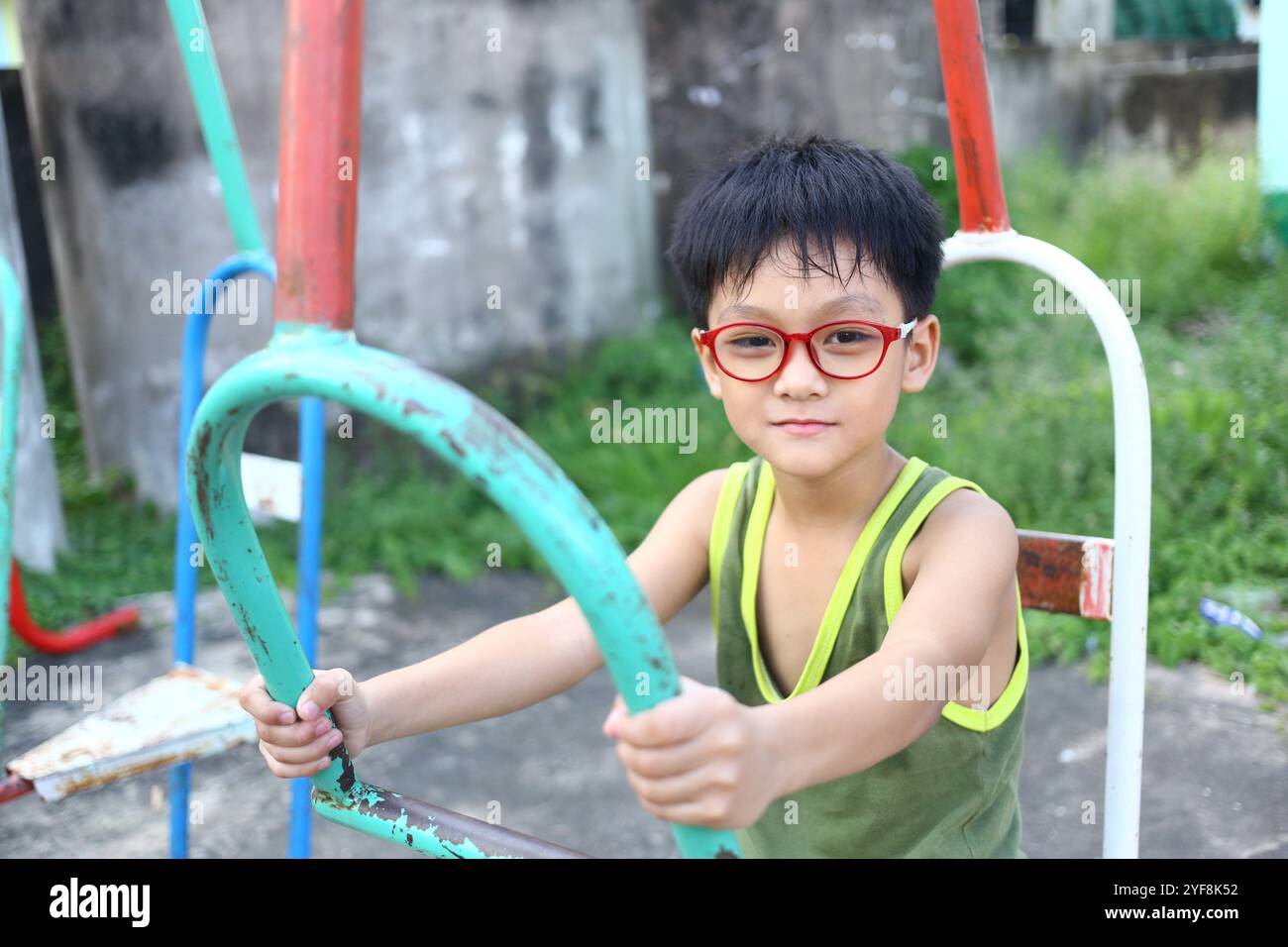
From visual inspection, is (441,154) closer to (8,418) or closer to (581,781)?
(581,781)

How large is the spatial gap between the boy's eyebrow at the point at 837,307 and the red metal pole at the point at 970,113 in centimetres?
28

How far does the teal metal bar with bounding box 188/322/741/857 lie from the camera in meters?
0.71

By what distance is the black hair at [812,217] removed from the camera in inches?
49.3

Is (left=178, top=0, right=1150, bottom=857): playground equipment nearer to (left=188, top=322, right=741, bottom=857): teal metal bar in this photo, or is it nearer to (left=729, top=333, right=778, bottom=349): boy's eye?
(left=188, top=322, right=741, bottom=857): teal metal bar

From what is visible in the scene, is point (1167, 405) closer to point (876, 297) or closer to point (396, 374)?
point (876, 297)

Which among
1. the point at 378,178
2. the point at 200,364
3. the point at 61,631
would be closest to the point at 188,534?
the point at 200,364

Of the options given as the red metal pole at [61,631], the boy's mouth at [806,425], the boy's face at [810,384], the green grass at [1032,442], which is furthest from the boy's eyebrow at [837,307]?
the red metal pole at [61,631]

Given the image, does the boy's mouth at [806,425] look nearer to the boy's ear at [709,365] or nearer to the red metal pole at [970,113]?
the boy's ear at [709,365]

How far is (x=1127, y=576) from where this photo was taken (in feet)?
4.47
